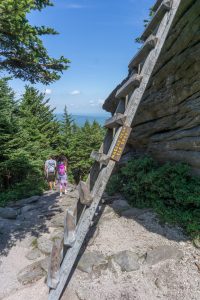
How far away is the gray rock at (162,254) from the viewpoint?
5043mm

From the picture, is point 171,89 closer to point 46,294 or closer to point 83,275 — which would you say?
point 83,275

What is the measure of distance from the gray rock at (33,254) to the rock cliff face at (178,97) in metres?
4.50

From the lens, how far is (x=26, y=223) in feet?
26.9

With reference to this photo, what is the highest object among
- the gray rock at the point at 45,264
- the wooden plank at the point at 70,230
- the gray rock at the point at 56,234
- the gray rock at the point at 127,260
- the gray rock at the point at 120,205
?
the wooden plank at the point at 70,230

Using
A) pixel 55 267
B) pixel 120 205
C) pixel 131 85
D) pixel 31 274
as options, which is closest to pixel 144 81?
pixel 131 85

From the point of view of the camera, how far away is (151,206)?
684 centimetres

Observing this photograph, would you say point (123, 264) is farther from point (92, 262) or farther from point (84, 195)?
point (84, 195)

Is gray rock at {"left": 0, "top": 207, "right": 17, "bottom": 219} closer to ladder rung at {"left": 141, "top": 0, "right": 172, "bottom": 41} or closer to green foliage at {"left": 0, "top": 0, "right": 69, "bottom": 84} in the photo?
green foliage at {"left": 0, "top": 0, "right": 69, "bottom": 84}

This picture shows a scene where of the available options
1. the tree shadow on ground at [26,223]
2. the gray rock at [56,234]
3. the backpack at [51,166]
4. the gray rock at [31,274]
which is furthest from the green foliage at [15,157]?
Result: the gray rock at [31,274]

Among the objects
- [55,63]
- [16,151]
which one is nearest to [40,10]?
[55,63]

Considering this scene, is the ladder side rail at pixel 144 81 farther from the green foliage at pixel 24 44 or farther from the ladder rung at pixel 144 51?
the green foliage at pixel 24 44

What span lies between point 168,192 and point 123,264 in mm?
2236

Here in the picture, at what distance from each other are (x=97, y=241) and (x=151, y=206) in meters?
1.88

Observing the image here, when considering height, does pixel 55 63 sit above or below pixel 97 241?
above
